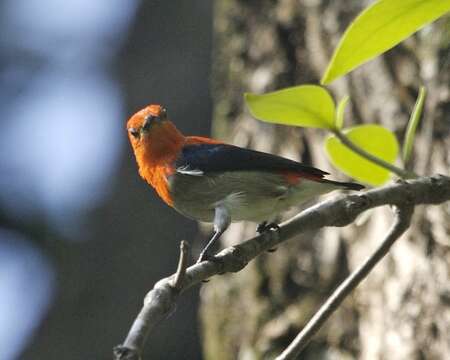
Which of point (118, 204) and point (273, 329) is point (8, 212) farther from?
point (273, 329)

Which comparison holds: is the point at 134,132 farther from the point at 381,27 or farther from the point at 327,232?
the point at 381,27

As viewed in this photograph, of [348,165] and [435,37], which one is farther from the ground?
[435,37]

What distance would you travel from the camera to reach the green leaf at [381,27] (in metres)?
1.45

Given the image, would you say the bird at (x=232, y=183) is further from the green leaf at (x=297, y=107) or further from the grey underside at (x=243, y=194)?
the green leaf at (x=297, y=107)

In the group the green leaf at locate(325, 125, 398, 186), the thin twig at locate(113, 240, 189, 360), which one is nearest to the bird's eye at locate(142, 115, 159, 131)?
the green leaf at locate(325, 125, 398, 186)

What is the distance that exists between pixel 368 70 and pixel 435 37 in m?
0.35

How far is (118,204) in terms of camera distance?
5.66 m

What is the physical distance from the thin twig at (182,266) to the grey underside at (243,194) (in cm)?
105

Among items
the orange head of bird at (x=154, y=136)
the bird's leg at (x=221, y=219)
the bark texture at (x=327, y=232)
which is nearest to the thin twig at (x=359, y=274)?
the bird's leg at (x=221, y=219)

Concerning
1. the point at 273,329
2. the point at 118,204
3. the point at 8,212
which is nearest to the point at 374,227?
the point at 273,329

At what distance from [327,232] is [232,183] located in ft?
2.43

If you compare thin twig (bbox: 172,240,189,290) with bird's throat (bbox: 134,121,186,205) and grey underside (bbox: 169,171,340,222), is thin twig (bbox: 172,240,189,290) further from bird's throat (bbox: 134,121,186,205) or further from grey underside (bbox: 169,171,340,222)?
bird's throat (bbox: 134,121,186,205)

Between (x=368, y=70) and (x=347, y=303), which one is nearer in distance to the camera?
(x=347, y=303)

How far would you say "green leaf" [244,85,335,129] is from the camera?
5.35 feet
